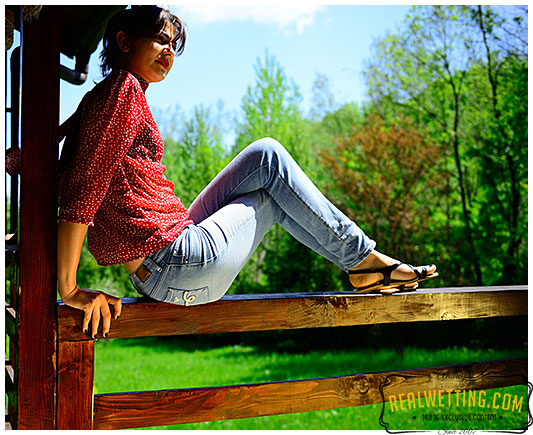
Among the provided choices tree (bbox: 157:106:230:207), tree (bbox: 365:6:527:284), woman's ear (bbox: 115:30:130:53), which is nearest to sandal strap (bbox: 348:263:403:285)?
woman's ear (bbox: 115:30:130:53)

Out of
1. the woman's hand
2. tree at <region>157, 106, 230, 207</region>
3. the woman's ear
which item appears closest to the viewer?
the woman's hand

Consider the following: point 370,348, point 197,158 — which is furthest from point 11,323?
point 197,158

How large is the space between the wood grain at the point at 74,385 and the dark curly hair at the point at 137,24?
0.90m

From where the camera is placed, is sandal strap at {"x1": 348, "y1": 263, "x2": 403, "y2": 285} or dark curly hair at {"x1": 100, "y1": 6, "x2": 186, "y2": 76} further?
sandal strap at {"x1": 348, "y1": 263, "x2": 403, "y2": 285}

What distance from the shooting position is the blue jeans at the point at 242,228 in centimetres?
171

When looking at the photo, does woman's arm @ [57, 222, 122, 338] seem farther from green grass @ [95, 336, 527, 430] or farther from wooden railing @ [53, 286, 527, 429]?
green grass @ [95, 336, 527, 430]

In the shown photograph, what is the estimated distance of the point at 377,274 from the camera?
2.02 metres

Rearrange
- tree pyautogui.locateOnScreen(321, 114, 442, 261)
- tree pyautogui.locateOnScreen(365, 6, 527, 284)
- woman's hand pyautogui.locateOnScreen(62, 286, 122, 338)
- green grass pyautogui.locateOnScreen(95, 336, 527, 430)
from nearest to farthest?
woman's hand pyautogui.locateOnScreen(62, 286, 122, 338)
green grass pyautogui.locateOnScreen(95, 336, 527, 430)
tree pyautogui.locateOnScreen(365, 6, 527, 284)
tree pyautogui.locateOnScreen(321, 114, 442, 261)

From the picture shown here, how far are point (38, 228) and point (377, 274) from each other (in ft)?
3.79

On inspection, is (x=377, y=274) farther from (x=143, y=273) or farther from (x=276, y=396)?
(x=143, y=273)

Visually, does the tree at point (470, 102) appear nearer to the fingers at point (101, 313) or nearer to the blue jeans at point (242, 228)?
the blue jeans at point (242, 228)

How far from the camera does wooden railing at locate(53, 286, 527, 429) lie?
1.67 meters

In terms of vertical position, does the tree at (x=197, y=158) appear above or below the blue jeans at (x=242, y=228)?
above

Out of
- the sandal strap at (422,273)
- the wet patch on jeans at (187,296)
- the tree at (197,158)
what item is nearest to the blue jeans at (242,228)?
the wet patch on jeans at (187,296)
